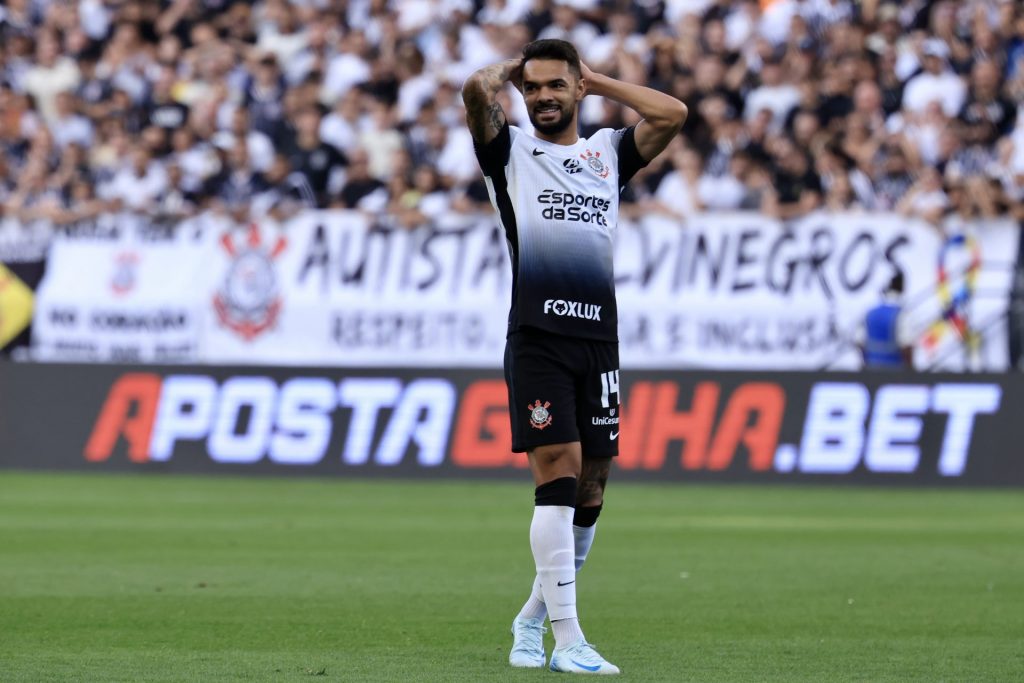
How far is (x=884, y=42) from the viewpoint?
2180cm

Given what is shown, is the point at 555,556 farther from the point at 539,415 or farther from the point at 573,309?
the point at 573,309

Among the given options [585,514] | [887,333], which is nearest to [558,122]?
[585,514]

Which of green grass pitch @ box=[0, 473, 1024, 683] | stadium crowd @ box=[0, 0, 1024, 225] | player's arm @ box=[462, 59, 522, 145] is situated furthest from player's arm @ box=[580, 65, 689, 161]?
stadium crowd @ box=[0, 0, 1024, 225]

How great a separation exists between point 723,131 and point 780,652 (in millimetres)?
13610

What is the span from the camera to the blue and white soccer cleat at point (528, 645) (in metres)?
7.43

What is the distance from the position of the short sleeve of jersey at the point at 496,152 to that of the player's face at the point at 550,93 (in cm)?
14

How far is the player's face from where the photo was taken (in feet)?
24.0

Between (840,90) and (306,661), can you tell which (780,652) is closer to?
(306,661)

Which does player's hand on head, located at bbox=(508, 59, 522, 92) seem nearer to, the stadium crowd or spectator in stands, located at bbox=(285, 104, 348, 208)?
the stadium crowd

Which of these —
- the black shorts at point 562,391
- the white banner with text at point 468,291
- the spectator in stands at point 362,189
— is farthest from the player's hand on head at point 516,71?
the spectator in stands at point 362,189

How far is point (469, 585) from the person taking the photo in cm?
1059

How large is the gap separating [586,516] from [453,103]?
48.2 feet

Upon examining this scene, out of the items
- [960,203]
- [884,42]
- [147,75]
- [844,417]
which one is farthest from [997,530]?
[147,75]

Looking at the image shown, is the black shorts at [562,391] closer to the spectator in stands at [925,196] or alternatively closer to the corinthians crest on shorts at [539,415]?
the corinthians crest on shorts at [539,415]
